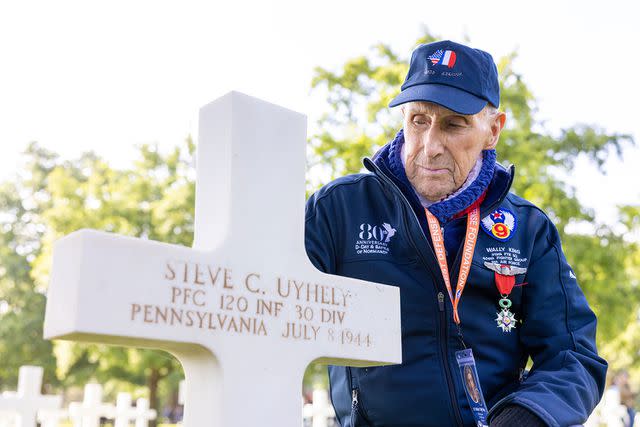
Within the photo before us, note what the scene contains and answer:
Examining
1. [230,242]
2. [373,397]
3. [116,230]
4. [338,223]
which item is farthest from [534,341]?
[116,230]

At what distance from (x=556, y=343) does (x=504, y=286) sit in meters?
0.30

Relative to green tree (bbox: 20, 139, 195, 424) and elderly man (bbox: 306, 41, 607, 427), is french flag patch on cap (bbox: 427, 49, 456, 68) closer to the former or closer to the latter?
elderly man (bbox: 306, 41, 607, 427)

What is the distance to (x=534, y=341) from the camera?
9.96ft

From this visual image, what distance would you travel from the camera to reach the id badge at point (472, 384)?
9.11ft

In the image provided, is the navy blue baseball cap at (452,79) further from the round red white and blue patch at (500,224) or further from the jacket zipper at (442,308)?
the round red white and blue patch at (500,224)

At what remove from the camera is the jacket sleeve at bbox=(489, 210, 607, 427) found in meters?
2.59

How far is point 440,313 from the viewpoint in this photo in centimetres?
289

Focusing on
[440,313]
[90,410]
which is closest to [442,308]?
[440,313]

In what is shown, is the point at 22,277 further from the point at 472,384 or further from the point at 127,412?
the point at 472,384

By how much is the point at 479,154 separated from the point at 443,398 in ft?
3.52

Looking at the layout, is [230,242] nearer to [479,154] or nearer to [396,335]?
[396,335]

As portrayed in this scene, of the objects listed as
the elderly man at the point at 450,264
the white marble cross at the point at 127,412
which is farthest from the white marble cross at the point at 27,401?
the elderly man at the point at 450,264

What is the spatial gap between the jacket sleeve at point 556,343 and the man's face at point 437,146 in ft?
1.57

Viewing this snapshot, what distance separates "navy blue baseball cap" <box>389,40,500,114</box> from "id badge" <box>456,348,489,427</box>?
944 millimetres
